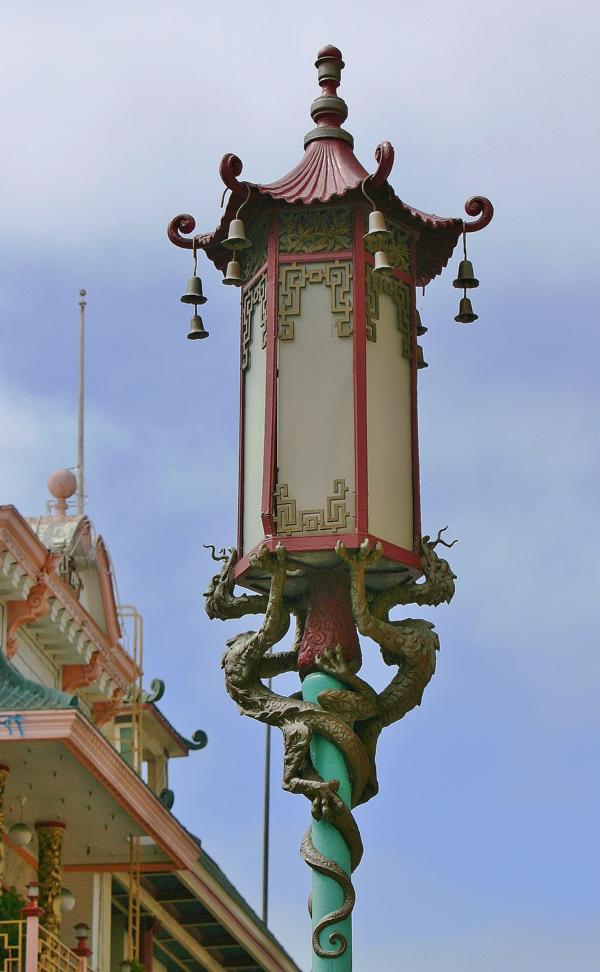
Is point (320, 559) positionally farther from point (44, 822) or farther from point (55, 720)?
point (44, 822)

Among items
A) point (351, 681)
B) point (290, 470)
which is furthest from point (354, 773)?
point (290, 470)

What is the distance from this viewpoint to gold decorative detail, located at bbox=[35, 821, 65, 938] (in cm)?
2578

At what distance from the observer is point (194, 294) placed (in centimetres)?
1274

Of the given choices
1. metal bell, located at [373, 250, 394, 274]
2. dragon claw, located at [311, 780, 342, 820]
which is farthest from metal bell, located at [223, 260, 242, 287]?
dragon claw, located at [311, 780, 342, 820]

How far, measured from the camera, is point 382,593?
12023mm

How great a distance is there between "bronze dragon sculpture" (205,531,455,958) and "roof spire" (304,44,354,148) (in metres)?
2.51

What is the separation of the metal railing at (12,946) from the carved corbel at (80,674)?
6442 millimetres

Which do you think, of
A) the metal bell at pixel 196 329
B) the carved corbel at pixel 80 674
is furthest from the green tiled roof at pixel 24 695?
the metal bell at pixel 196 329

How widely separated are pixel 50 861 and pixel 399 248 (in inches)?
598

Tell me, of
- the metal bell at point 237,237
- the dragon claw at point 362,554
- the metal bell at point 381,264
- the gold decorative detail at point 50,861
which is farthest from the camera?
the gold decorative detail at point 50,861

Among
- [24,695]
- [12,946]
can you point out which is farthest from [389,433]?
[24,695]

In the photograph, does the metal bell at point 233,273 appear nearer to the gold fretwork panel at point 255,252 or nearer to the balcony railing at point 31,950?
the gold fretwork panel at point 255,252

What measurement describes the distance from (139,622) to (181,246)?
1789 centimetres

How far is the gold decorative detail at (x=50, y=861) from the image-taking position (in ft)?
84.6
